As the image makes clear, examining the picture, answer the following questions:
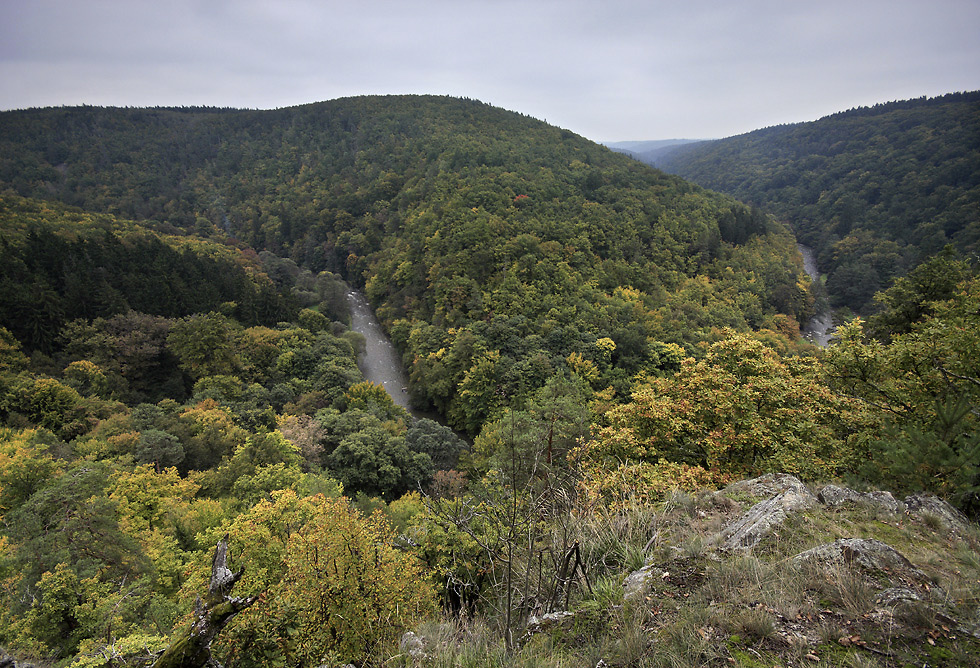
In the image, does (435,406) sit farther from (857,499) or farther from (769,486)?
(857,499)

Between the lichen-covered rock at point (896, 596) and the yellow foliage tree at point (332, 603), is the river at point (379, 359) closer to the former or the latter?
the yellow foliage tree at point (332, 603)

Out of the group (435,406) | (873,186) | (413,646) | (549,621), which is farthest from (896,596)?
(873,186)

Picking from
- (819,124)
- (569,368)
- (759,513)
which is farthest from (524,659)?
(819,124)

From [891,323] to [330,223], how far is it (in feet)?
261

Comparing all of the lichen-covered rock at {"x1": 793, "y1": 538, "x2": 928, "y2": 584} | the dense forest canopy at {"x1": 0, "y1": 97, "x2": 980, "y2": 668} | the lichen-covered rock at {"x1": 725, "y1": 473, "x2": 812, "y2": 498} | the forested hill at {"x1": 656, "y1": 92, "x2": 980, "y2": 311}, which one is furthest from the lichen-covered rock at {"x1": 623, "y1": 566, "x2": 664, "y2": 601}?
the forested hill at {"x1": 656, "y1": 92, "x2": 980, "y2": 311}

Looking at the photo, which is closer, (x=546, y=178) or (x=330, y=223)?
(x=546, y=178)

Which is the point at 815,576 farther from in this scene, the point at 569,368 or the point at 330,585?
the point at 569,368

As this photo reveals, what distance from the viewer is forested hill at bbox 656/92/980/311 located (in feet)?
217

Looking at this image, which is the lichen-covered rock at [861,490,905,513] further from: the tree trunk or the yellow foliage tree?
the tree trunk

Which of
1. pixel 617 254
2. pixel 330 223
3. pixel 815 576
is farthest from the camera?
pixel 330 223

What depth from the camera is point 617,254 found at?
163 ft

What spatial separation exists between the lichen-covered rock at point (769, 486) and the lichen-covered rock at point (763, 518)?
0.64 feet

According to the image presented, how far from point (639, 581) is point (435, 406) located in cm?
3501

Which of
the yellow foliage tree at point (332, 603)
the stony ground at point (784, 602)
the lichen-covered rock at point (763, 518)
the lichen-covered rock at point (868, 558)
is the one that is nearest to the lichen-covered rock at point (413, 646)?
the stony ground at point (784, 602)
